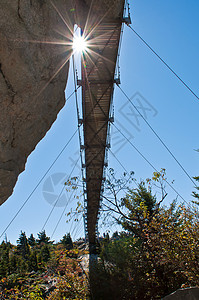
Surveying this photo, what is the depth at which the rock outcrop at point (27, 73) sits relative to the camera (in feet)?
6.10

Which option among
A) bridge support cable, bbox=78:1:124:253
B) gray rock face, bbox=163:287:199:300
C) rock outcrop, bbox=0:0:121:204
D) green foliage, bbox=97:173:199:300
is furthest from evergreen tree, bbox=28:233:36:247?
rock outcrop, bbox=0:0:121:204

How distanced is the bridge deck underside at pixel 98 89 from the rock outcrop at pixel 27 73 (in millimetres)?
2617

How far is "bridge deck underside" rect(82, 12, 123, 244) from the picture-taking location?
17.8 feet

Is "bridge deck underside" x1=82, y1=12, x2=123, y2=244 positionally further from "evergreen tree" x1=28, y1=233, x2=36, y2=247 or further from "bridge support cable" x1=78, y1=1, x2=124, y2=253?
"evergreen tree" x1=28, y1=233, x2=36, y2=247

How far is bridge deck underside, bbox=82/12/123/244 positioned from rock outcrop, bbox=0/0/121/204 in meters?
2.62

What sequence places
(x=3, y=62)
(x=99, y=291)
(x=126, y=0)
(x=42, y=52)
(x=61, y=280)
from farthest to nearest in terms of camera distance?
(x=99, y=291), (x=61, y=280), (x=126, y=0), (x=42, y=52), (x=3, y=62)

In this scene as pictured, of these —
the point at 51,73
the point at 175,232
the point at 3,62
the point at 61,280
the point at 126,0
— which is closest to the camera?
the point at 3,62

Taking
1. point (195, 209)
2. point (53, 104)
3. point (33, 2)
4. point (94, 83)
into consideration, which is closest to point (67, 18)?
point (33, 2)

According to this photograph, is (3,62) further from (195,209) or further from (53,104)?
(195,209)

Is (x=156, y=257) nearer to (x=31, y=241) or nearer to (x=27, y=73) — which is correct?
(x=27, y=73)

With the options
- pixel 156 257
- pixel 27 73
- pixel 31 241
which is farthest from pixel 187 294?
pixel 31 241

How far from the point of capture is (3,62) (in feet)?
5.98

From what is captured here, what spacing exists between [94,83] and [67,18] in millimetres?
3386

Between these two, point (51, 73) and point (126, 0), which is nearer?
point (51, 73)
